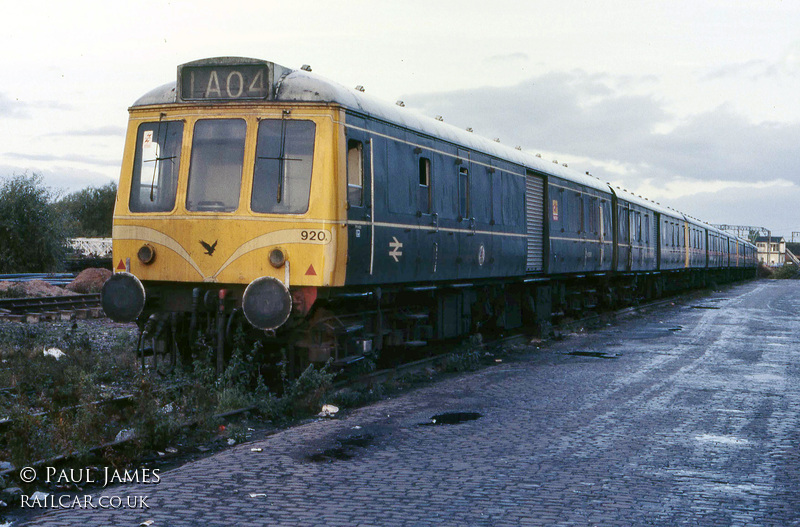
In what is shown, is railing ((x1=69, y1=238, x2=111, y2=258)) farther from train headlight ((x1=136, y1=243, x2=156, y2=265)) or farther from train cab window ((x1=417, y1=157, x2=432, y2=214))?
train headlight ((x1=136, y1=243, x2=156, y2=265))

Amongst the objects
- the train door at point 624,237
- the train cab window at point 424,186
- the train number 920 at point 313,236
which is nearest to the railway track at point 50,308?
the train cab window at point 424,186

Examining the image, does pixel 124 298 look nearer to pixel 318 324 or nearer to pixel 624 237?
pixel 318 324

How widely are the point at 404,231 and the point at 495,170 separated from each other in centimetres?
439

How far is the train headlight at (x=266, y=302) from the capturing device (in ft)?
28.4

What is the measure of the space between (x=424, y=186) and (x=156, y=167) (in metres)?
3.87

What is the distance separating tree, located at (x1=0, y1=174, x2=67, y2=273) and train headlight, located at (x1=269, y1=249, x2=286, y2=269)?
30.9 meters

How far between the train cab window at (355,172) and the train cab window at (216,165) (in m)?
1.26

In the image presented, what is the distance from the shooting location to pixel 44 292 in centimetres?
2402

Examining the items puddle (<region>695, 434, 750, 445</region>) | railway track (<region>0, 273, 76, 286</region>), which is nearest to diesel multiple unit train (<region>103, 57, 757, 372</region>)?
puddle (<region>695, 434, 750, 445</region>)

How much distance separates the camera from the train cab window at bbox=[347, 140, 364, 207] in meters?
9.69

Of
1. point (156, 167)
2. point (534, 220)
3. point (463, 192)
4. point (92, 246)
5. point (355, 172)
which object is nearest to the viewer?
point (156, 167)

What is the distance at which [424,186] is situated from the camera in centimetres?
1189

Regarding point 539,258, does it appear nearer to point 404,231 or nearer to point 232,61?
point 404,231

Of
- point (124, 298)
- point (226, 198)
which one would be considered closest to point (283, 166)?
point (226, 198)
